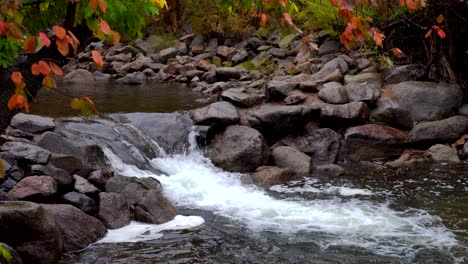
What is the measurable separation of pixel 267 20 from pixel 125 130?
32.2 ft

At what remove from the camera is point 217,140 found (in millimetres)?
11719

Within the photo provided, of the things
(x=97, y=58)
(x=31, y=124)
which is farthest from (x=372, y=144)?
(x=97, y=58)

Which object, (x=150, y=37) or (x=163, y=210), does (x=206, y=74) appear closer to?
(x=150, y=37)

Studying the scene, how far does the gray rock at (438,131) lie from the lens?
38.7ft

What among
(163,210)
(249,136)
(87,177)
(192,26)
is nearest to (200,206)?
(163,210)

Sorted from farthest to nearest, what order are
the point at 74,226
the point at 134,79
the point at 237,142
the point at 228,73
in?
the point at 134,79, the point at 228,73, the point at 237,142, the point at 74,226

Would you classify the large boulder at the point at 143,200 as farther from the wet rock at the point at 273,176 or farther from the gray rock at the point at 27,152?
the wet rock at the point at 273,176

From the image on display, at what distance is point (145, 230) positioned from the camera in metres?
7.27

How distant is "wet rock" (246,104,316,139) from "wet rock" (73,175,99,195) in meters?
5.05

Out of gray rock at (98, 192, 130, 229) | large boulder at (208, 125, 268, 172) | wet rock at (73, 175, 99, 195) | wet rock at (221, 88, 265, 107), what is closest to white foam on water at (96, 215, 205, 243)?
gray rock at (98, 192, 130, 229)

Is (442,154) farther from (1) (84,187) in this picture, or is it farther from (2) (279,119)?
(1) (84,187)

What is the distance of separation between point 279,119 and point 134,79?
10499 mm

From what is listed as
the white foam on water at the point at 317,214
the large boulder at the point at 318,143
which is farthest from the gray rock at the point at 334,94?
the white foam on water at the point at 317,214

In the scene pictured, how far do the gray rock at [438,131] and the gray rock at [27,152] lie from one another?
787cm
